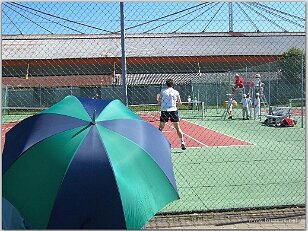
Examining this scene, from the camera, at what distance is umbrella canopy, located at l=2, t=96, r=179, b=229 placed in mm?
2645

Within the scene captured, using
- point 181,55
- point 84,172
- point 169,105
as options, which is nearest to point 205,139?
point 169,105

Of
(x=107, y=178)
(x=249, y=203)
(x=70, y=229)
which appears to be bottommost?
(x=249, y=203)

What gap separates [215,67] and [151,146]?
25475 millimetres

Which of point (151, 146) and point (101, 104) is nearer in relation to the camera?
point (151, 146)

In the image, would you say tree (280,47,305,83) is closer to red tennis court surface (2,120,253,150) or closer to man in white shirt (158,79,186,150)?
red tennis court surface (2,120,253,150)

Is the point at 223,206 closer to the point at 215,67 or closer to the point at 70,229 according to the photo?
the point at 70,229

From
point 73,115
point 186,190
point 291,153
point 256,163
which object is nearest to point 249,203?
point 186,190

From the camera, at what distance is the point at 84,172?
8.57 feet

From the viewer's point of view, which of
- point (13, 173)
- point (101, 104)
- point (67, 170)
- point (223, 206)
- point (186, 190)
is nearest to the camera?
point (67, 170)

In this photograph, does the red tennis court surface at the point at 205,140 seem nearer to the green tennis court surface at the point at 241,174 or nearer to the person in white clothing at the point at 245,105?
the green tennis court surface at the point at 241,174

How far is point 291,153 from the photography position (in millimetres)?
9461

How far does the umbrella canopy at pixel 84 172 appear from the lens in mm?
2645

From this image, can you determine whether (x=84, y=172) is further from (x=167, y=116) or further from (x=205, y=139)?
(x=205, y=139)

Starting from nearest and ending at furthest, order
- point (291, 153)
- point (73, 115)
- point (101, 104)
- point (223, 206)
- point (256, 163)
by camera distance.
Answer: point (73, 115)
point (101, 104)
point (223, 206)
point (256, 163)
point (291, 153)
